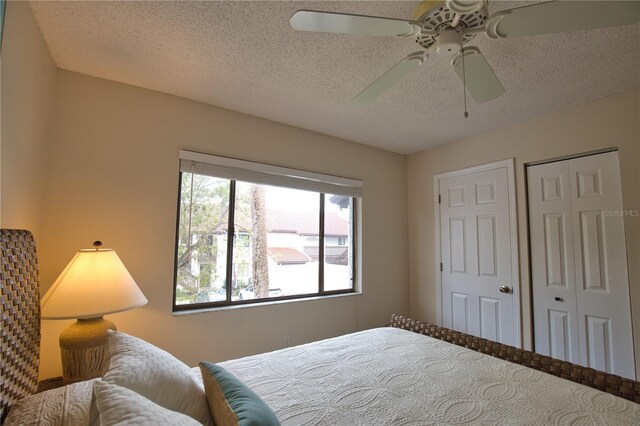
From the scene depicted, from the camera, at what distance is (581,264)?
2.35 metres

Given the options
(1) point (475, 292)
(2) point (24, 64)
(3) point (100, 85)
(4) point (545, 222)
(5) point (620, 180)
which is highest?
(3) point (100, 85)

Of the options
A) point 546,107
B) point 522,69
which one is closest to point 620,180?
point 546,107

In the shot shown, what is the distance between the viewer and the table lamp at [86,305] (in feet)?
4.77

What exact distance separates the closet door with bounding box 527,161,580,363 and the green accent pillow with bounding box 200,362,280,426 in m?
2.62


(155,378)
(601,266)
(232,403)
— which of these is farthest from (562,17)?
(601,266)

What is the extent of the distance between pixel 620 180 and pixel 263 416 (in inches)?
113

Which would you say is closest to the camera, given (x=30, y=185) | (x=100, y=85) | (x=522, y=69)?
(x=30, y=185)

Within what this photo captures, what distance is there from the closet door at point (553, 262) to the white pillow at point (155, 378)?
2.76 meters

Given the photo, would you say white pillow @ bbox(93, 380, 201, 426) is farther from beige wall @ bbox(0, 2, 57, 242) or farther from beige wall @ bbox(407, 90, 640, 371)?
beige wall @ bbox(407, 90, 640, 371)

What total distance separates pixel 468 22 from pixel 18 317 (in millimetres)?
2136

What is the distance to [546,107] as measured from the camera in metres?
2.43

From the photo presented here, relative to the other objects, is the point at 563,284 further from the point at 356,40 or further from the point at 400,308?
the point at 356,40

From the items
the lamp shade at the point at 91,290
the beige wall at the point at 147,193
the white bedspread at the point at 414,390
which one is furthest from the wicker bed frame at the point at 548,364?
the lamp shade at the point at 91,290

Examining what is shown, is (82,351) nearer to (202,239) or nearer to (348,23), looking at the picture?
(202,239)
